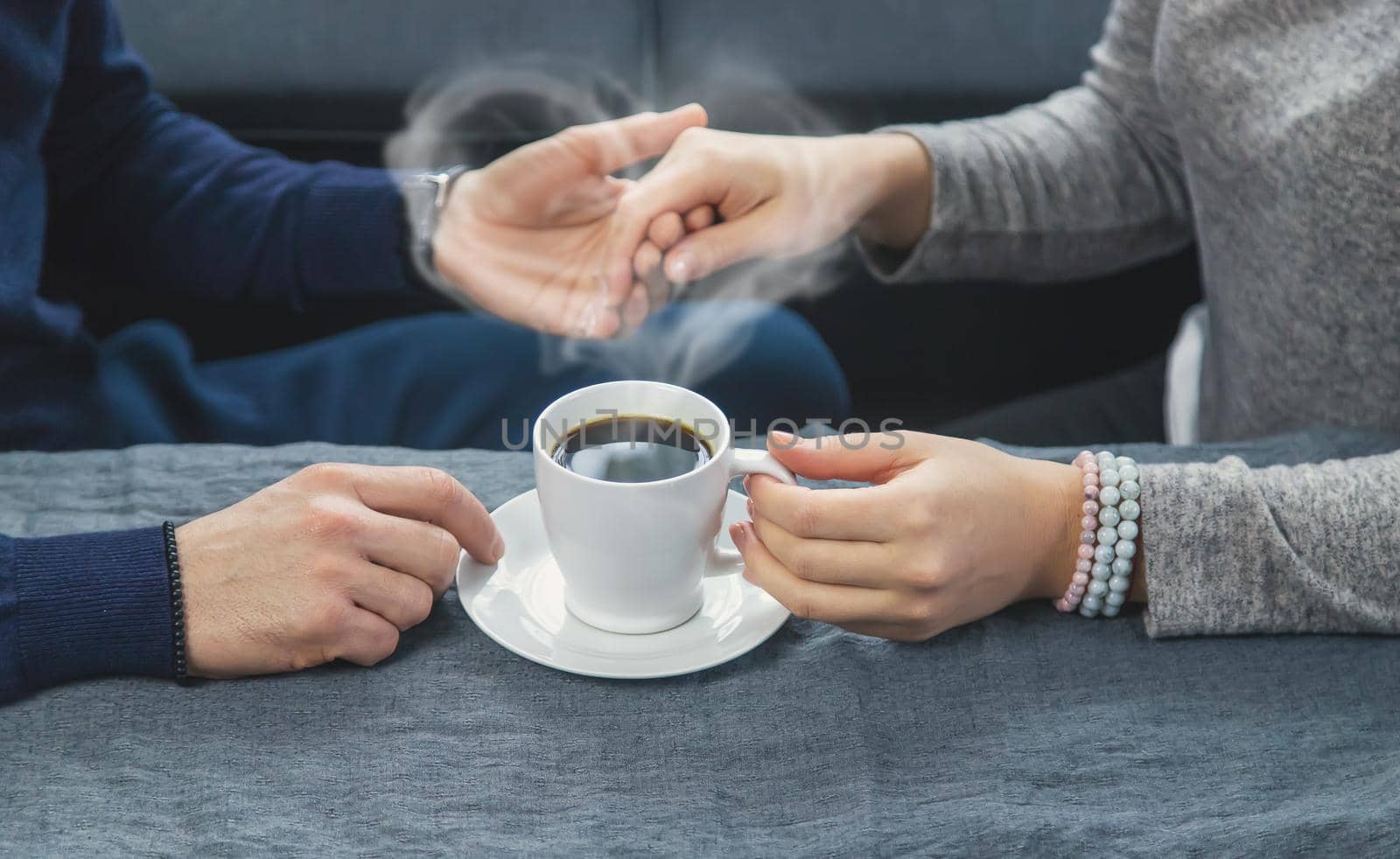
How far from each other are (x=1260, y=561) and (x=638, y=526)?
1.31ft

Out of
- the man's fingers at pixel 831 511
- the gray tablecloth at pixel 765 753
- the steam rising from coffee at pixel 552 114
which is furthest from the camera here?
the steam rising from coffee at pixel 552 114

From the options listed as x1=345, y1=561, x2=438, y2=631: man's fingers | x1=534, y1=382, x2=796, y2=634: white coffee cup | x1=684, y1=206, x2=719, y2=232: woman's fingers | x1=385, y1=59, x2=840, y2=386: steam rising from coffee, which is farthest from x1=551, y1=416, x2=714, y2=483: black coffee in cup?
x1=385, y1=59, x2=840, y2=386: steam rising from coffee

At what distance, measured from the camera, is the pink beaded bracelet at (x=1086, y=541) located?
0.75 m

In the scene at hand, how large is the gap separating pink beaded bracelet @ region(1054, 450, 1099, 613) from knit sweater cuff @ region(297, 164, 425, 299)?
2.56ft

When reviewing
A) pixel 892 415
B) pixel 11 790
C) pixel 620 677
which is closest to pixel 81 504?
pixel 11 790

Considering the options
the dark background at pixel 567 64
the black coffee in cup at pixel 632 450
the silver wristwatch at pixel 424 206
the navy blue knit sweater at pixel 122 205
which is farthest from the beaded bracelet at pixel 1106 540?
the dark background at pixel 567 64

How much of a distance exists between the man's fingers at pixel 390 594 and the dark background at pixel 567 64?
2.98 ft

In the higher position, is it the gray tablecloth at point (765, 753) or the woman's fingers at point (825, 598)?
the woman's fingers at point (825, 598)

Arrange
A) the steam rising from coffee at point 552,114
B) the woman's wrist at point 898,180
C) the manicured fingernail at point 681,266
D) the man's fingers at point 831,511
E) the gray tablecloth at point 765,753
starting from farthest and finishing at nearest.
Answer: the steam rising from coffee at point 552,114 < the woman's wrist at point 898,180 < the manicured fingernail at point 681,266 < the man's fingers at point 831,511 < the gray tablecloth at point 765,753

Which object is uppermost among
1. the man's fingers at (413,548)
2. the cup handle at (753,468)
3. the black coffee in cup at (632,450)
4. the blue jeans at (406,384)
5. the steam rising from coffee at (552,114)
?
the cup handle at (753,468)

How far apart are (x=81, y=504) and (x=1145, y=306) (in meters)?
1.49

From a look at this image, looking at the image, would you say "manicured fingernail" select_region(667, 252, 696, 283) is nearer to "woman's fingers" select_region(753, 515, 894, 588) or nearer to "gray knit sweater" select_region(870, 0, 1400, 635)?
"gray knit sweater" select_region(870, 0, 1400, 635)

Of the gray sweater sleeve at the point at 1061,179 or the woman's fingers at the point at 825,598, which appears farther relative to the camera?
the gray sweater sleeve at the point at 1061,179

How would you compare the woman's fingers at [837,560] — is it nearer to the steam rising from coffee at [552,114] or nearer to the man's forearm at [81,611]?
the man's forearm at [81,611]
